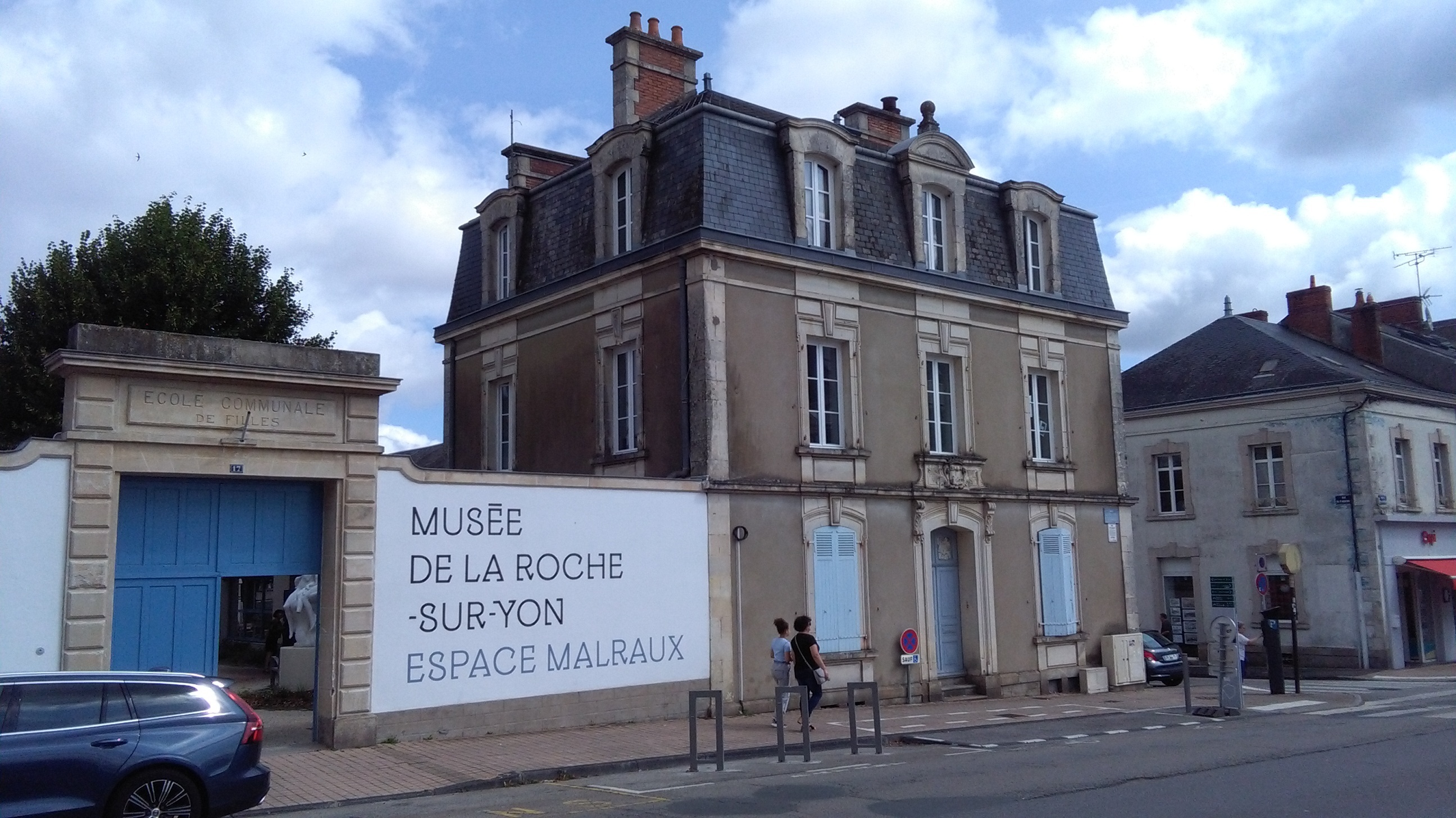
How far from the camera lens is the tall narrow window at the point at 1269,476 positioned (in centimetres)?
3048

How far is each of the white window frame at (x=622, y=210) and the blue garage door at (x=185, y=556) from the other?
7401 mm

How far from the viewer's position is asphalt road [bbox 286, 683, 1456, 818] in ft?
30.8

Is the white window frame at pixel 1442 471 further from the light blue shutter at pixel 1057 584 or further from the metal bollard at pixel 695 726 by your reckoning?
the metal bollard at pixel 695 726

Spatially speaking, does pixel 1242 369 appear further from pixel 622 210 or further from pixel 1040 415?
pixel 622 210

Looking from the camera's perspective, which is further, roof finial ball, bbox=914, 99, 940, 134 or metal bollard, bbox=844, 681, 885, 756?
roof finial ball, bbox=914, 99, 940, 134

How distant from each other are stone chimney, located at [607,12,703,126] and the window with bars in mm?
8133

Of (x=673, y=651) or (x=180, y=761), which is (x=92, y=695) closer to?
(x=180, y=761)

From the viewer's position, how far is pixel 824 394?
18.5m

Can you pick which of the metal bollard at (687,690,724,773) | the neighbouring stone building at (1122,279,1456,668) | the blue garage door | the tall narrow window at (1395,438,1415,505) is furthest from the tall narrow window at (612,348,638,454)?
the tall narrow window at (1395,438,1415,505)

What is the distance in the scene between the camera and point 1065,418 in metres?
22.0

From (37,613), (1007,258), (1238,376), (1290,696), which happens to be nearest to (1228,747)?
(1290,696)

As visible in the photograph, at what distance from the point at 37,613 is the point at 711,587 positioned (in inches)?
328

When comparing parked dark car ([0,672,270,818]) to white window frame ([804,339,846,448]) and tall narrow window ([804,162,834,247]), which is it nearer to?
white window frame ([804,339,846,448])

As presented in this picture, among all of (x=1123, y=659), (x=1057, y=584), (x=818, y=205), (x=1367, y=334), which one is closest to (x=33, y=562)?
(x=818, y=205)
